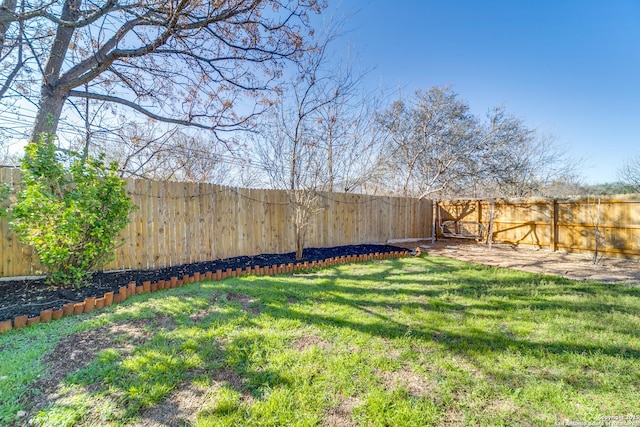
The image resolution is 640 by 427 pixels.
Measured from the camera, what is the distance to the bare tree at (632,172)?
38.6ft

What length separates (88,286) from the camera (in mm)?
3461

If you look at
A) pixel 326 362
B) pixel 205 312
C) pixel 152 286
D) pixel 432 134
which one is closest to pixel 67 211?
pixel 152 286

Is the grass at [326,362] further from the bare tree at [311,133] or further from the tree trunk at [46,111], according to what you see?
the bare tree at [311,133]

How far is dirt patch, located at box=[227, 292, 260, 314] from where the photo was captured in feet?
9.63

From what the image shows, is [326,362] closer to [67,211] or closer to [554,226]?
[67,211]

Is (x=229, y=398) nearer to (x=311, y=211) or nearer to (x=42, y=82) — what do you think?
(x=311, y=211)

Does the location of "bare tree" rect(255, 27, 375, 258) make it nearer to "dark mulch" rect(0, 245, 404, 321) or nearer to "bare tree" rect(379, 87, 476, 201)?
"dark mulch" rect(0, 245, 404, 321)

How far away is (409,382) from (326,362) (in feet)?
1.97

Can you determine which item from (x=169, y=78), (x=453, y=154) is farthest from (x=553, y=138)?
(x=169, y=78)

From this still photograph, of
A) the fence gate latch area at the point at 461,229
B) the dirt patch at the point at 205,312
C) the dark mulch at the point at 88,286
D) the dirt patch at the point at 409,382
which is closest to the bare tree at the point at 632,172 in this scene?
the fence gate latch area at the point at 461,229

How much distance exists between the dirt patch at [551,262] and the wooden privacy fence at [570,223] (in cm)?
29

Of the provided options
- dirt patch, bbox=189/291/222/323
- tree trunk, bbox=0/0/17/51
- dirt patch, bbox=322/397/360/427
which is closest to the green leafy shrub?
tree trunk, bbox=0/0/17/51

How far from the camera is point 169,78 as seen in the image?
15.3ft

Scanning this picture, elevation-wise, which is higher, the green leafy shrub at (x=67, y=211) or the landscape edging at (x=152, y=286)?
the green leafy shrub at (x=67, y=211)
